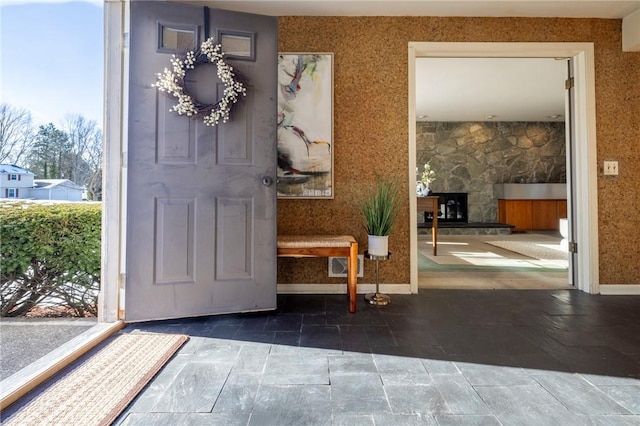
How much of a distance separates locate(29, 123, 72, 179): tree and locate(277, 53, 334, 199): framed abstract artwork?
4.74ft

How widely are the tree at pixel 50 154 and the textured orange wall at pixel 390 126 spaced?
4.89 ft

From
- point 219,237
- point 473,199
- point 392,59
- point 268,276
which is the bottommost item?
point 268,276

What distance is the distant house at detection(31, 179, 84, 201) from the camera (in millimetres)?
1916

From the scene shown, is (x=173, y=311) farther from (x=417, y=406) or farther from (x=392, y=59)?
(x=392, y=59)

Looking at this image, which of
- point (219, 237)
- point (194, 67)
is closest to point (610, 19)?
point (194, 67)

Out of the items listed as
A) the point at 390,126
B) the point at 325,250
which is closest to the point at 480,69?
the point at 390,126

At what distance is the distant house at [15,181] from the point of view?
5.47ft

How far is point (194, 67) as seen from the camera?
2135 mm

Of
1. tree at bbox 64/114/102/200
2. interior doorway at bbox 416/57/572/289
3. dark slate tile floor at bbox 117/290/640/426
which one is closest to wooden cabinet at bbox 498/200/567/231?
interior doorway at bbox 416/57/572/289

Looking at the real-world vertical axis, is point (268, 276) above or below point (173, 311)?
above

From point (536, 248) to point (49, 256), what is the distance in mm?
6065

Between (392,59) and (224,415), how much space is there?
9.10ft

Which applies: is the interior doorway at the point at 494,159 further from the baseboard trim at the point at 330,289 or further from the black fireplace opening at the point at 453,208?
the baseboard trim at the point at 330,289

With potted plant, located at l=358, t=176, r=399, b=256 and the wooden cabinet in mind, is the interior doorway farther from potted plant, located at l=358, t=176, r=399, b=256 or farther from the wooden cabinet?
potted plant, located at l=358, t=176, r=399, b=256
